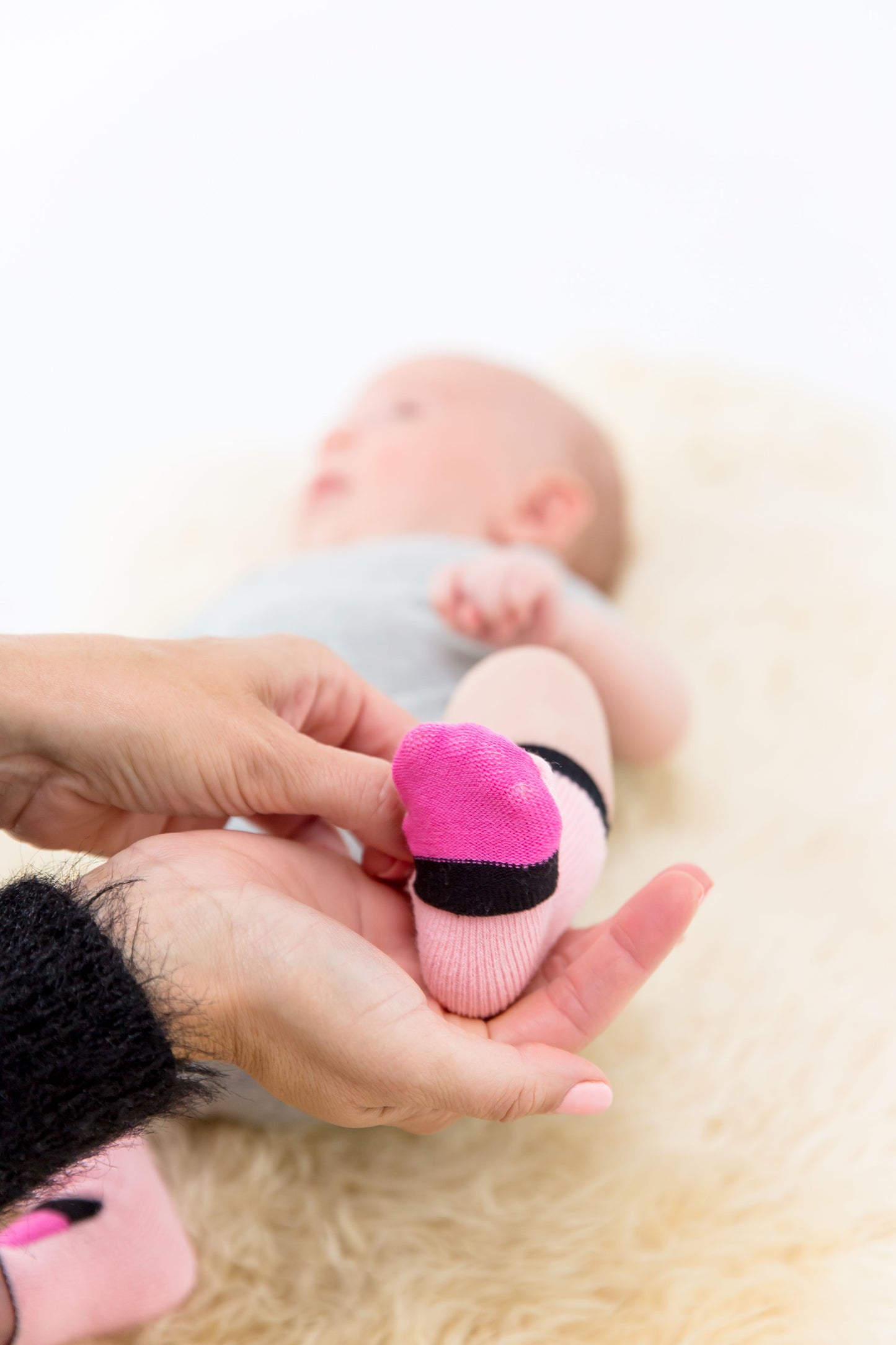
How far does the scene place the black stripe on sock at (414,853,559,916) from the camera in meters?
0.81

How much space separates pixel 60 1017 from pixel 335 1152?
0.41 m

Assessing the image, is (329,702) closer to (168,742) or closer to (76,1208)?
(168,742)

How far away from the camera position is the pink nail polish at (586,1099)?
0.77 m

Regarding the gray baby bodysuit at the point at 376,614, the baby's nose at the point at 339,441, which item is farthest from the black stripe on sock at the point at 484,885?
the baby's nose at the point at 339,441

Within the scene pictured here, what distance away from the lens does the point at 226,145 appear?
2619 mm

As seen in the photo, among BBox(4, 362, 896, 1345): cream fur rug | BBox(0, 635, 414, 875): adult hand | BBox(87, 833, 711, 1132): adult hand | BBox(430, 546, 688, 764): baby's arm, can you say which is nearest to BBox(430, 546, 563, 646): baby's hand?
BBox(430, 546, 688, 764): baby's arm

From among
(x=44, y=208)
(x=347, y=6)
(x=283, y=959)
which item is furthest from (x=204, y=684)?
(x=347, y=6)

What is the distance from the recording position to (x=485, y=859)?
2.64 feet

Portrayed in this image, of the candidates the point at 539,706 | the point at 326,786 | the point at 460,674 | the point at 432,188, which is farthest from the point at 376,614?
the point at 432,188

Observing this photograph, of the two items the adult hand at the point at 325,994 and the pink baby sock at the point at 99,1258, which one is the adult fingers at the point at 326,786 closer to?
the adult hand at the point at 325,994

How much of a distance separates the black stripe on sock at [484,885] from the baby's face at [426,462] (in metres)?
0.96

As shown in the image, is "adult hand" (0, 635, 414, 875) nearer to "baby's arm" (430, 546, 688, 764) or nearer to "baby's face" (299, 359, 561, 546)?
"baby's arm" (430, 546, 688, 764)

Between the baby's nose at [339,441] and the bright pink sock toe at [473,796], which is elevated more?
the baby's nose at [339,441]

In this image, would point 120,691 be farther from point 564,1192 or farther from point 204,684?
point 564,1192
